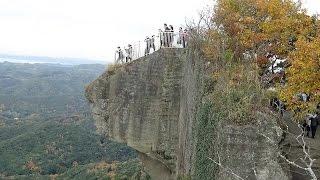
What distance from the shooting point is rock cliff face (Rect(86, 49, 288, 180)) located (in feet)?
57.5

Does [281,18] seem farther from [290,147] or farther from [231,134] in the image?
[231,134]

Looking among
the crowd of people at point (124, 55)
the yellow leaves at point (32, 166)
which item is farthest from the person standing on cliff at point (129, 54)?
the yellow leaves at point (32, 166)

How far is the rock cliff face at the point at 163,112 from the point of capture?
57.5 feet

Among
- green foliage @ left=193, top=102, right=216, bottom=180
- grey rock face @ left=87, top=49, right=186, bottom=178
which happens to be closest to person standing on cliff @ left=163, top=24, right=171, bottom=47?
grey rock face @ left=87, top=49, right=186, bottom=178

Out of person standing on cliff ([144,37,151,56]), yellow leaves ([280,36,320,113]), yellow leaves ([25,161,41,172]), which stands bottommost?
yellow leaves ([25,161,41,172])

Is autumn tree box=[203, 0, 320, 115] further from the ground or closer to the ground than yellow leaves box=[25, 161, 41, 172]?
further from the ground

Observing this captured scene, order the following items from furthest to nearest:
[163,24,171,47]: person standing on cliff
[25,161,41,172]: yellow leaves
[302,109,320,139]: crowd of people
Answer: [25,161,41,172]: yellow leaves < [163,24,171,47]: person standing on cliff < [302,109,320,139]: crowd of people

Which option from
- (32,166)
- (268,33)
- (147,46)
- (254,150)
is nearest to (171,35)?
(147,46)

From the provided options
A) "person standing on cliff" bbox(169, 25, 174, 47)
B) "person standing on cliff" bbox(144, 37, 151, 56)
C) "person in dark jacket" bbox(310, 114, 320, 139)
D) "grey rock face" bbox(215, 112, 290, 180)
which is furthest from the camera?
"person standing on cliff" bbox(144, 37, 151, 56)

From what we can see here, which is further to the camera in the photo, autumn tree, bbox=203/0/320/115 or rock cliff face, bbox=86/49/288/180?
autumn tree, bbox=203/0/320/115

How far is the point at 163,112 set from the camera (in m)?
27.4

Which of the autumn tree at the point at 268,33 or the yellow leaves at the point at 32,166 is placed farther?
the yellow leaves at the point at 32,166

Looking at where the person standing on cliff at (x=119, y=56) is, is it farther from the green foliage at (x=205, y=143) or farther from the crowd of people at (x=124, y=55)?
the green foliage at (x=205, y=143)

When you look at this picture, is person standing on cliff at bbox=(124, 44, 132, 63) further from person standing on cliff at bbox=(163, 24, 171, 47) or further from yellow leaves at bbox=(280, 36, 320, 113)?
yellow leaves at bbox=(280, 36, 320, 113)
